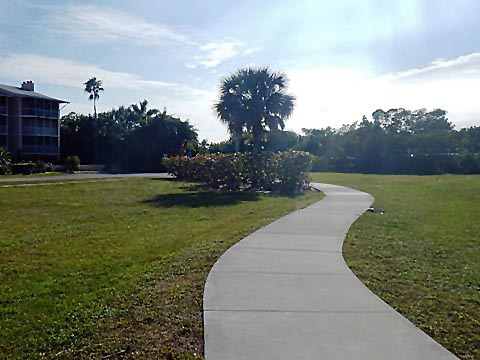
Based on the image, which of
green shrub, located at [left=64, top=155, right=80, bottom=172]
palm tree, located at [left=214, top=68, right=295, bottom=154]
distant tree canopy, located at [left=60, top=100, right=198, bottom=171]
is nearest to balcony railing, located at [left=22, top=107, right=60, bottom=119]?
distant tree canopy, located at [left=60, top=100, right=198, bottom=171]

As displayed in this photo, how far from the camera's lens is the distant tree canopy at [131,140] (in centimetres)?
5916

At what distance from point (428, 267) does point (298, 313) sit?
11.8 feet

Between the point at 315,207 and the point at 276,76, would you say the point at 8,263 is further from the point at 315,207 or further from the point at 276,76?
the point at 276,76

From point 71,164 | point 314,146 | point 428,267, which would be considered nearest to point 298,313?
point 428,267

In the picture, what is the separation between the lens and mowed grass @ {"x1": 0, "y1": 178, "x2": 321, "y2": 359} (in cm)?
516

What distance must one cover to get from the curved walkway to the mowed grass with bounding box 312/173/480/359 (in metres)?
0.27

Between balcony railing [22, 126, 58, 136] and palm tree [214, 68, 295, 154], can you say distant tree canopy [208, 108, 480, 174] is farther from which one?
palm tree [214, 68, 295, 154]

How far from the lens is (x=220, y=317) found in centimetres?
572

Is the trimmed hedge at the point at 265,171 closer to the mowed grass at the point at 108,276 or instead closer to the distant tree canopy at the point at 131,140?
the mowed grass at the point at 108,276

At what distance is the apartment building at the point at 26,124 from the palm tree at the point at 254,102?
30422 millimetres

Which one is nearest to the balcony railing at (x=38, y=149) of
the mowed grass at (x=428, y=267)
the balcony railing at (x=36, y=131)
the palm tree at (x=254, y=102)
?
the balcony railing at (x=36, y=131)

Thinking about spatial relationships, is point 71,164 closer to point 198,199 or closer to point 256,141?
point 256,141

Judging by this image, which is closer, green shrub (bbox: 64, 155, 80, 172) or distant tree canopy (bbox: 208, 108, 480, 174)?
green shrub (bbox: 64, 155, 80, 172)

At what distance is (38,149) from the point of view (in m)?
55.7
